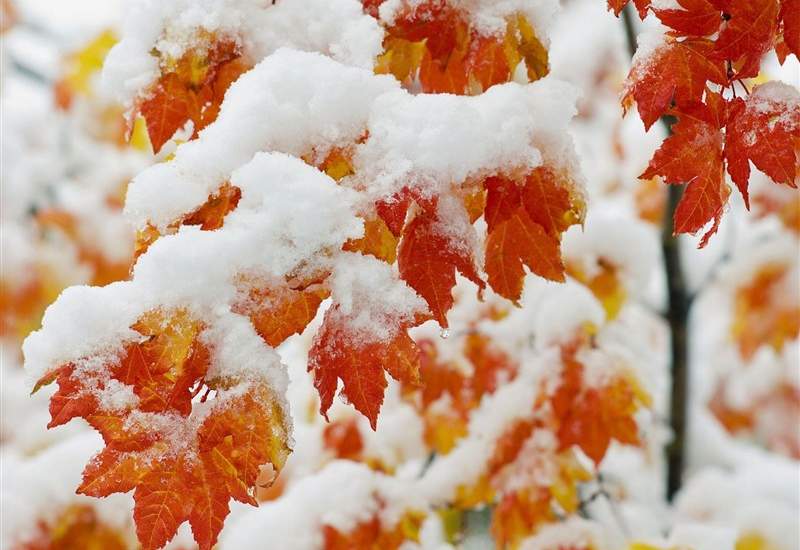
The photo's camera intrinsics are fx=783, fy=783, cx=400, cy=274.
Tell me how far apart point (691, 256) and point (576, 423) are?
4.77 feet

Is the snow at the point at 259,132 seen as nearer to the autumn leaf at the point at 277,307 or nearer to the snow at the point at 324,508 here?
the autumn leaf at the point at 277,307

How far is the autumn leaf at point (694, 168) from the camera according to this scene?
38.0 inches

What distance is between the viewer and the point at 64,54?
5301mm

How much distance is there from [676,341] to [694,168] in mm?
1646

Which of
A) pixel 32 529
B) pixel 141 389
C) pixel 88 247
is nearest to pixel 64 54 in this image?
pixel 88 247

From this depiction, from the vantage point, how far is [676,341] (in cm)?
251

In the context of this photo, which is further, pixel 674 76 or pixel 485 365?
pixel 485 365

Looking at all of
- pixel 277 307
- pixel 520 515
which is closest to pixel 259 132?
pixel 277 307

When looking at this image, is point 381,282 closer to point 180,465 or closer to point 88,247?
point 180,465

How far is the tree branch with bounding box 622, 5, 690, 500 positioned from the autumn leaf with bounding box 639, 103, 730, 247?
1.23m

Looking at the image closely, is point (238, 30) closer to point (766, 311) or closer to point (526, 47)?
point (526, 47)

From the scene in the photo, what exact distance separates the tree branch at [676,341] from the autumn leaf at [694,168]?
123 cm

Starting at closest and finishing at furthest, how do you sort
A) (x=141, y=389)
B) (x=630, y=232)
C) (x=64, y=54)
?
1. (x=141, y=389)
2. (x=630, y=232)
3. (x=64, y=54)

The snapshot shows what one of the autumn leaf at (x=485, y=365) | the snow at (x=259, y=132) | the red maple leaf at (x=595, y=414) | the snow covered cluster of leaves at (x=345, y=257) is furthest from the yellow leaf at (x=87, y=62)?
the snow at (x=259, y=132)
